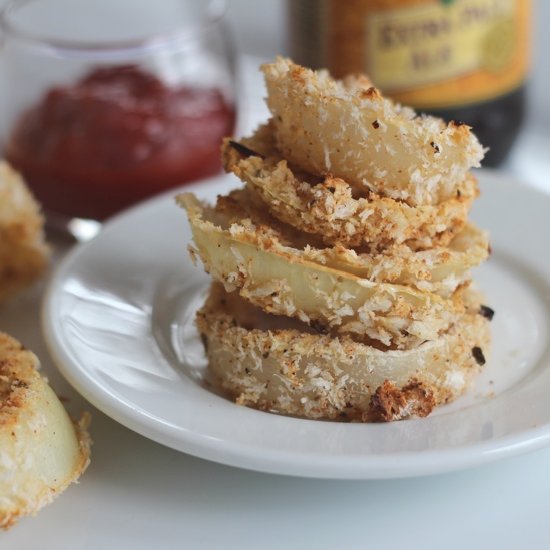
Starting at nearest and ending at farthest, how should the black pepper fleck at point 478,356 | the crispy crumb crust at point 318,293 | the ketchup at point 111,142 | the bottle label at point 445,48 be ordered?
1. the crispy crumb crust at point 318,293
2. the black pepper fleck at point 478,356
3. the ketchup at point 111,142
4. the bottle label at point 445,48

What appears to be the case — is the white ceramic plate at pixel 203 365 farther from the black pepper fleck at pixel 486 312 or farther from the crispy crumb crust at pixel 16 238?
the crispy crumb crust at pixel 16 238

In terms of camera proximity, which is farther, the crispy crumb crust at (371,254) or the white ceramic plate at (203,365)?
the crispy crumb crust at (371,254)

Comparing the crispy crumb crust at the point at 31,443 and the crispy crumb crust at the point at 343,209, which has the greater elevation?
the crispy crumb crust at the point at 343,209

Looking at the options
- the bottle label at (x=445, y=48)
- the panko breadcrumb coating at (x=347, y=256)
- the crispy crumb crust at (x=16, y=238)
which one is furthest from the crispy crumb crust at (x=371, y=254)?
the bottle label at (x=445, y=48)

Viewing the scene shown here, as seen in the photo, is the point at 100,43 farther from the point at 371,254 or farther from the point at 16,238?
the point at 371,254

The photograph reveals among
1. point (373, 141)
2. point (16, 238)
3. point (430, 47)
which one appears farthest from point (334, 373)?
point (430, 47)

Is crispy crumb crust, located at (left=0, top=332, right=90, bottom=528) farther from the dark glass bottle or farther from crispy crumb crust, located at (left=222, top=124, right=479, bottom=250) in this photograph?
the dark glass bottle

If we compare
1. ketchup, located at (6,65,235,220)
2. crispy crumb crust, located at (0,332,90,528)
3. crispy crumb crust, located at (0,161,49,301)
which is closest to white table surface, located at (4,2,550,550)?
crispy crumb crust, located at (0,332,90,528)
